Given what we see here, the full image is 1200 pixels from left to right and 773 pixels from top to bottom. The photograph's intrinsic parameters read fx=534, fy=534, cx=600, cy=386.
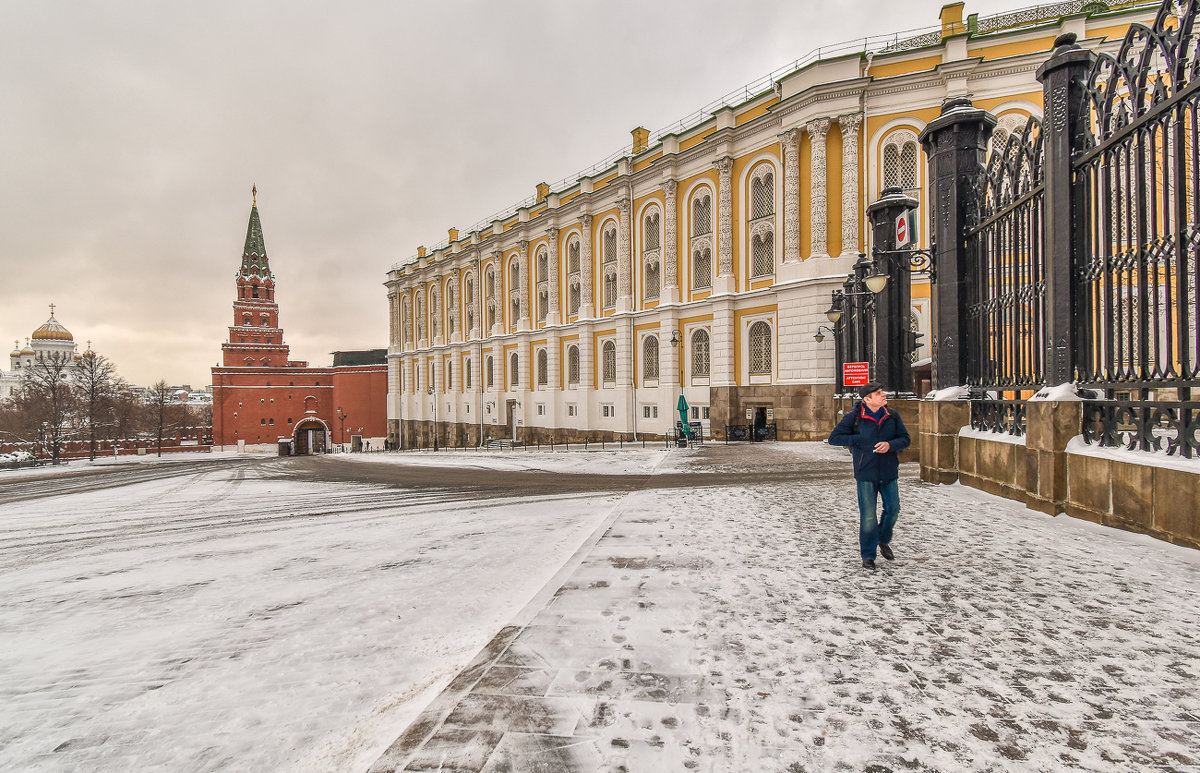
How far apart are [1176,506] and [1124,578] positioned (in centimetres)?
90

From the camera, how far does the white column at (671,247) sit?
29672 millimetres

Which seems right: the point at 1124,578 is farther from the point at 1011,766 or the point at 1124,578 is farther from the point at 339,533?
the point at 339,533

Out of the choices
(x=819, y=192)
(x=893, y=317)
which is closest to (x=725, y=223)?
(x=819, y=192)

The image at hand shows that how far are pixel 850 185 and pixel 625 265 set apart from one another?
532 inches

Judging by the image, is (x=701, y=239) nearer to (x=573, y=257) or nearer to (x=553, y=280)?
(x=573, y=257)

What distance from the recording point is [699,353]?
29062 millimetres

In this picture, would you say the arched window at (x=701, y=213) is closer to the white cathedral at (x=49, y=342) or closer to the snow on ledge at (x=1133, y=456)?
the snow on ledge at (x=1133, y=456)

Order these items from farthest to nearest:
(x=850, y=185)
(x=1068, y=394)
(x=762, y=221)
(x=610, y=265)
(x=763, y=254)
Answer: (x=610, y=265) → (x=763, y=254) → (x=762, y=221) → (x=850, y=185) → (x=1068, y=394)

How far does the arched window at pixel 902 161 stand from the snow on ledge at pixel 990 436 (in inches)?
707

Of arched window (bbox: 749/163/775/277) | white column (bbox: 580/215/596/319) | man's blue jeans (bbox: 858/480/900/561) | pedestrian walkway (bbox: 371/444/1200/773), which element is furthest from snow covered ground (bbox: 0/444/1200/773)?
white column (bbox: 580/215/596/319)

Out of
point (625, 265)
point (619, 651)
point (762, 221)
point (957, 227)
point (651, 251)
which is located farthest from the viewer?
point (625, 265)

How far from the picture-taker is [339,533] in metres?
7.01

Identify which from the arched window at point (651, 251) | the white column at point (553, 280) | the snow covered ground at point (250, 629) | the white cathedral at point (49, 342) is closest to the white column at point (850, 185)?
the arched window at point (651, 251)

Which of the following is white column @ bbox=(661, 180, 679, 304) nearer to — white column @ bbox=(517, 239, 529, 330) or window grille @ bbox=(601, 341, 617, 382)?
window grille @ bbox=(601, 341, 617, 382)
